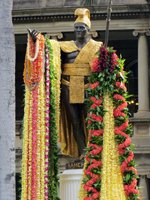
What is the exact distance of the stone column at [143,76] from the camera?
45.0 metres

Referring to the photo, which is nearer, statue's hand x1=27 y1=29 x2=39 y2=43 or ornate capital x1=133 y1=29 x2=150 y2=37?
statue's hand x1=27 y1=29 x2=39 y2=43

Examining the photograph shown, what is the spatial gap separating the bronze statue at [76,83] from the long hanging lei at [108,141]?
1.45 ft

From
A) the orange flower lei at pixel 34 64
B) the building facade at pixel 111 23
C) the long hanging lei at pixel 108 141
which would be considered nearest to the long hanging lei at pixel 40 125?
the orange flower lei at pixel 34 64

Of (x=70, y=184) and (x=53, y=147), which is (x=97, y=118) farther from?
(x=70, y=184)

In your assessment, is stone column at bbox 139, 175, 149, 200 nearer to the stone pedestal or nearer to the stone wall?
the stone wall

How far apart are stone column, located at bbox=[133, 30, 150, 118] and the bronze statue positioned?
26.8 meters

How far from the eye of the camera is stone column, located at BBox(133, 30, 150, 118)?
45.0m

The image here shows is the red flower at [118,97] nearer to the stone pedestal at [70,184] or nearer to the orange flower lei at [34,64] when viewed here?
the orange flower lei at [34,64]

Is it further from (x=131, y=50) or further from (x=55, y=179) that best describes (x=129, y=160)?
(x=131, y=50)

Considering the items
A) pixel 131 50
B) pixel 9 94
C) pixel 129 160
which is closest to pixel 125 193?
pixel 129 160

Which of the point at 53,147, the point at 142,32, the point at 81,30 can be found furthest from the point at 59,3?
the point at 53,147

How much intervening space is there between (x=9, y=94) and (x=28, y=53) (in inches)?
118

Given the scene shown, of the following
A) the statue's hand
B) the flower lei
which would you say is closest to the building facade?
the flower lei

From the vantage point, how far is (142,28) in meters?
45.3
